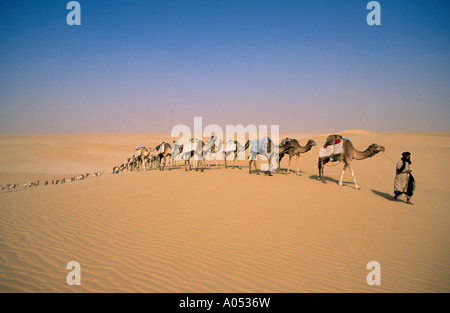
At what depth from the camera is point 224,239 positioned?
6.14m

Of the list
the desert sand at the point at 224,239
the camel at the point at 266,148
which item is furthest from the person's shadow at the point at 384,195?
the camel at the point at 266,148

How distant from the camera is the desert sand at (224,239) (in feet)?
14.6

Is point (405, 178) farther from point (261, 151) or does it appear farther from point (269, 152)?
point (261, 151)

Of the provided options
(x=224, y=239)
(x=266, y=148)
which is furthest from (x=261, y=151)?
(x=224, y=239)

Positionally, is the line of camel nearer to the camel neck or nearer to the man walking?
the camel neck

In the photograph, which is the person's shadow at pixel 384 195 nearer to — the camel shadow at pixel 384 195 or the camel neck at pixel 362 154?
the camel shadow at pixel 384 195

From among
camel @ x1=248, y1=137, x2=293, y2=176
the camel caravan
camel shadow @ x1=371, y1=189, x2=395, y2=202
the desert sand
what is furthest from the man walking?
camel @ x1=248, y1=137, x2=293, y2=176

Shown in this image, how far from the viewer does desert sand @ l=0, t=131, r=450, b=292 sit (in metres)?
4.45

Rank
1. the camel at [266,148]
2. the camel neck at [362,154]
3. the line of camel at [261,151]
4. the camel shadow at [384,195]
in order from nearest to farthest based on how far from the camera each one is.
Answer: the camel shadow at [384,195]
the camel neck at [362,154]
the line of camel at [261,151]
the camel at [266,148]

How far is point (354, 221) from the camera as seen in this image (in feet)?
24.7
